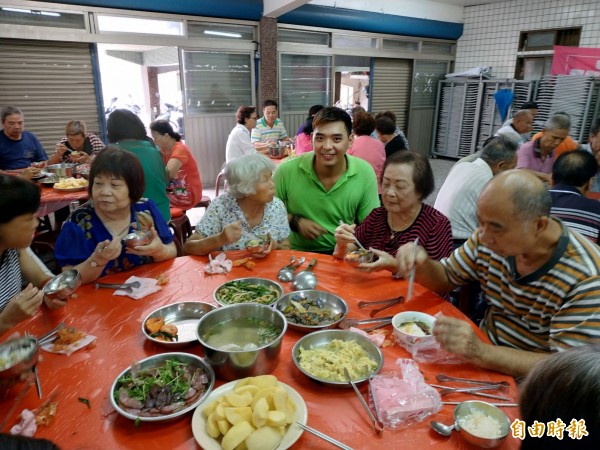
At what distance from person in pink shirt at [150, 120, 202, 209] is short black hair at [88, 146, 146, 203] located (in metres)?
2.44

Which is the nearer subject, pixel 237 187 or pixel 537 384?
pixel 537 384

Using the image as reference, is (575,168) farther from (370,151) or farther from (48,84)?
(48,84)

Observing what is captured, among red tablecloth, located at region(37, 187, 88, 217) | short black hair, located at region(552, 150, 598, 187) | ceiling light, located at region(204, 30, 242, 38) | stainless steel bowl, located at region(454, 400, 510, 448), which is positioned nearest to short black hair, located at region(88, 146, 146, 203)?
stainless steel bowl, located at region(454, 400, 510, 448)

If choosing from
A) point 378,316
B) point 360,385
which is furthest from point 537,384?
point 378,316

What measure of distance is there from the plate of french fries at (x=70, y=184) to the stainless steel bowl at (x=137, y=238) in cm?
248

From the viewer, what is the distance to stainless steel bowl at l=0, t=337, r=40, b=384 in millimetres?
1251

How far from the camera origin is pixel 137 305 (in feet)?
6.23

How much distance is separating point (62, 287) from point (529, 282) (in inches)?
81.0

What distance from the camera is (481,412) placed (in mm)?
1221

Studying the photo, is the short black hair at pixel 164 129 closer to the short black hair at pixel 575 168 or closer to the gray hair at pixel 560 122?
the short black hair at pixel 575 168

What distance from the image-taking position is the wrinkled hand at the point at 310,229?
297cm

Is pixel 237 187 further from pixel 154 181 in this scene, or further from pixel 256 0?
pixel 256 0

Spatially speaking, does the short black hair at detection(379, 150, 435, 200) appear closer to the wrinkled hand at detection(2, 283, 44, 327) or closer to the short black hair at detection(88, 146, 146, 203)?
the short black hair at detection(88, 146, 146, 203)

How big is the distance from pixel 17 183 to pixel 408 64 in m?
10.7
